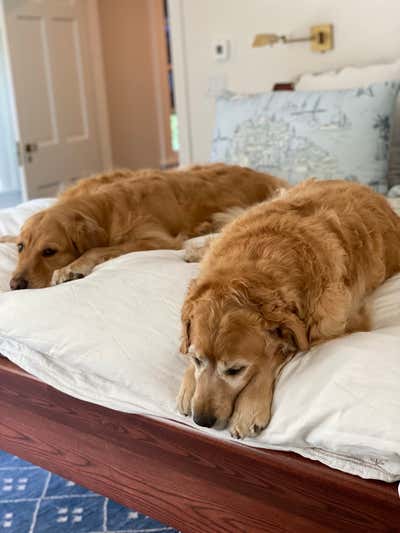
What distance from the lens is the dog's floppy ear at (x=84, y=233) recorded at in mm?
1978

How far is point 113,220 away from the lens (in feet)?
6.92

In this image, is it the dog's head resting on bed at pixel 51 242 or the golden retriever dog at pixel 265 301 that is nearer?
the golden retriever dog at pixel 265 301

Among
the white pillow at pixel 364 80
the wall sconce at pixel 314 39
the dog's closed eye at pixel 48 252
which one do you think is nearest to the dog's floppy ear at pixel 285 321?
the dog's closed eye at pixel 48 252

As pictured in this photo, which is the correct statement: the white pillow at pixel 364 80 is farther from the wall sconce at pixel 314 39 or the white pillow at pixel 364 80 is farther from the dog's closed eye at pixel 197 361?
the dog's closed eye at pixel 197 361

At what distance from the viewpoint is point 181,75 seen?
154 inches

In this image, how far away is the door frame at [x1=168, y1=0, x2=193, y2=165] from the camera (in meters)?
3.79

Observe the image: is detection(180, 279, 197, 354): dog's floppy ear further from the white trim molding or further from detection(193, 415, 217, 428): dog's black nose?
the white trim molding

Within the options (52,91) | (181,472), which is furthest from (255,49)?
(181,472)

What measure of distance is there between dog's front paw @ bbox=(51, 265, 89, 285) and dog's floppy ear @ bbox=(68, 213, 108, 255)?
0.14m

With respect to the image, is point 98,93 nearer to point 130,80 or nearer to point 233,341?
point 130,80

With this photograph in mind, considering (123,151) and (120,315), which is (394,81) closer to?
(120,315)

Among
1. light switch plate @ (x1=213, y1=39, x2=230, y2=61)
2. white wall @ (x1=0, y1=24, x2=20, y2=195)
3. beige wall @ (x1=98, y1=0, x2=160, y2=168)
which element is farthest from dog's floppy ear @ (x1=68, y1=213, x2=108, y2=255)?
beige wall @ (x1=98, y1=0, x2=160, y2=168)

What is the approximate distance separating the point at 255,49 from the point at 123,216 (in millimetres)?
1870

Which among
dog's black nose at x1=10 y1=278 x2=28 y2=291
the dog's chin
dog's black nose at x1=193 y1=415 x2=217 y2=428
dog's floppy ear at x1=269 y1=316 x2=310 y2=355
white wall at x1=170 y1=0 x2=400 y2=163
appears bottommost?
the dog's chin
